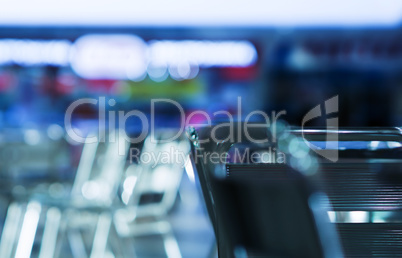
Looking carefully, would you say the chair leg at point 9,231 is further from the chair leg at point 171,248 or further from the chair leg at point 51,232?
the chair leg at point 171,248

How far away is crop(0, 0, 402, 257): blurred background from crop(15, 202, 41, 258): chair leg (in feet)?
13.4

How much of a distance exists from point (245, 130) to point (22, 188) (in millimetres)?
2147

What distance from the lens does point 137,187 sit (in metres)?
2.96

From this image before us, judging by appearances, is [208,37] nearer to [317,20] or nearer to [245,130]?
[317,20]

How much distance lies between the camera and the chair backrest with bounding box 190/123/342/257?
91 centimetres

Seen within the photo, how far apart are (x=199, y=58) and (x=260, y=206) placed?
6668mm

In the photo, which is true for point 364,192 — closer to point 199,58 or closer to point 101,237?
point 101,237

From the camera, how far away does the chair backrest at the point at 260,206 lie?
2.99 ft

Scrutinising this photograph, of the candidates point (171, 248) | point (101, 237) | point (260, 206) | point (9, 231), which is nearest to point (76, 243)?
point (9, 231)

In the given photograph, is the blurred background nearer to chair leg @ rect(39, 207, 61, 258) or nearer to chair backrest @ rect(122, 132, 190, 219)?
chair backrest @ rect(122, 132, 190, 219)

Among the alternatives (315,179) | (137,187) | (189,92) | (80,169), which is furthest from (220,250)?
(189,92)

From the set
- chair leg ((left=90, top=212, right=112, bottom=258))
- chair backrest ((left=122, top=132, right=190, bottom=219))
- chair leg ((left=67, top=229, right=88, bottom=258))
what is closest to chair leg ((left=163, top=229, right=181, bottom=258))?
chair backrest ((left=122, top=132, right=190, bottom=219))

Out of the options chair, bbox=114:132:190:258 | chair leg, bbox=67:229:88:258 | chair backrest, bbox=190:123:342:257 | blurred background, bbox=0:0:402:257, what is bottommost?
chair leg, bbox=67:229:88:258

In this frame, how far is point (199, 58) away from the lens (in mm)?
7543
